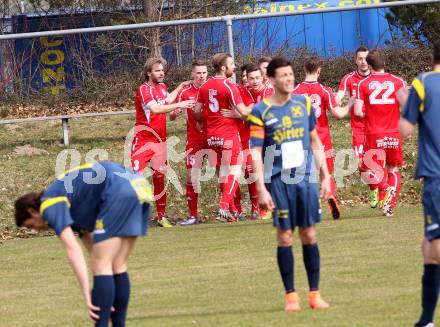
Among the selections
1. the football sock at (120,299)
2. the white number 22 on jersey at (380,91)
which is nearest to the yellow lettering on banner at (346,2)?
the white number 22 on jersey at (380,91)

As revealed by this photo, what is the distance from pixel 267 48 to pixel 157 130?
3.63 metres

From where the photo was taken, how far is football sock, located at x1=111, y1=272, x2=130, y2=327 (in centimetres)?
798

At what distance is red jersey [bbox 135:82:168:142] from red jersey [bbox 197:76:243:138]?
2.19ft

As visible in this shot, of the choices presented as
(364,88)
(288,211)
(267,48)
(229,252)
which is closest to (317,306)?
(288,211)

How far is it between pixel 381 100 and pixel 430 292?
780cm

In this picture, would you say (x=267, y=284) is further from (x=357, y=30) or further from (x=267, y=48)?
(x=357, y=30)

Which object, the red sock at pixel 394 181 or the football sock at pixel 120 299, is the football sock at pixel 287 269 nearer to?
the football sock at pixel 120 299

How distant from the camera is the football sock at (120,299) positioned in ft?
26.2

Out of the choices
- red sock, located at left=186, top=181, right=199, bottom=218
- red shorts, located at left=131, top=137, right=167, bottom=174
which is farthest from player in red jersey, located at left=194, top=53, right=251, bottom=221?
red shorts, located at left=131, top=137, right=167, bottom=174

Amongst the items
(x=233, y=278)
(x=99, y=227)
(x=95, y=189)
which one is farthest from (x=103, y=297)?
(x=233, y=278)

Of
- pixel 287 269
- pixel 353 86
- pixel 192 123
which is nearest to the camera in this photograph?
pixel 287 269

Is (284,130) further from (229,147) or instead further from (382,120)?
(229,147)

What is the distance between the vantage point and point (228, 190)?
15.7 metres

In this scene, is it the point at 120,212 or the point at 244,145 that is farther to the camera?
the point at 244,145
